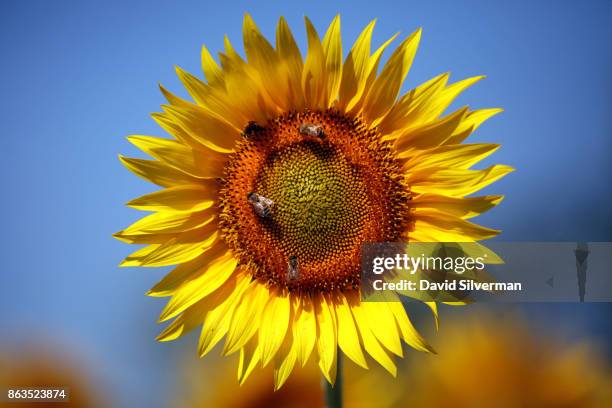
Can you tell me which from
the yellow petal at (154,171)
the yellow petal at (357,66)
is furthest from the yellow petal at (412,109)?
the yellow petal at (154,171)

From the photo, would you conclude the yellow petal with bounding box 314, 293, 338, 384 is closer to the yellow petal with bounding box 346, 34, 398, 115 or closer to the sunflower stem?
the sunflower stem

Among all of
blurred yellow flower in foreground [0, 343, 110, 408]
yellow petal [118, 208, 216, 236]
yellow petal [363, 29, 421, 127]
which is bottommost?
blurred yellow flower in foreground [0, 343, 110, 408]

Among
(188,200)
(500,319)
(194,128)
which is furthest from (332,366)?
(500,319)

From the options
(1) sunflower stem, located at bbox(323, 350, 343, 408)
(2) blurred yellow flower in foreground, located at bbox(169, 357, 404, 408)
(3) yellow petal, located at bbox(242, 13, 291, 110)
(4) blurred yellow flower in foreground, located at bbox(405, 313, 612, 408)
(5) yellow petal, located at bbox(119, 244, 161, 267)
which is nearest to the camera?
(1) sunflower stem, located at bbox(323, 350, 343, 408)

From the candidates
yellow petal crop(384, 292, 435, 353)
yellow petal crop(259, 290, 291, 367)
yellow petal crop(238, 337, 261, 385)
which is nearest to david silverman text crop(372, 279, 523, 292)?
yellow petal crop(384, 292, 435, 353)

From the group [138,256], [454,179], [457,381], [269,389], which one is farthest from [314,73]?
[457,381]
